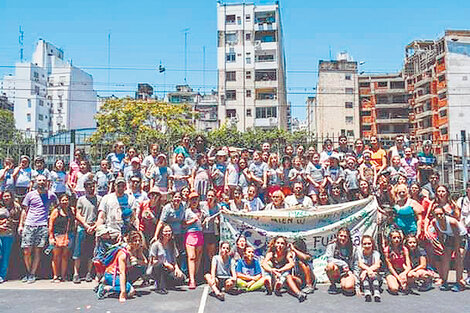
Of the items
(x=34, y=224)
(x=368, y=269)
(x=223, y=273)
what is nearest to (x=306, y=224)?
(x=368, y=269)

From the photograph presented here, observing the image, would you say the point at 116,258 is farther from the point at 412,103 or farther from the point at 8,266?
the point at 412,103

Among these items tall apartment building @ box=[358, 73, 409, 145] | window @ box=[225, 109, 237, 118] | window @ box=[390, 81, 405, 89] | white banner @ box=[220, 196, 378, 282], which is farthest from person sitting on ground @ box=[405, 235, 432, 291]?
window @ box=[390, 81, 405, 89]

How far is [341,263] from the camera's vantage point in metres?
7.36

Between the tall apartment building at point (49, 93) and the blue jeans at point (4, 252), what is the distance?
66230 millimetres

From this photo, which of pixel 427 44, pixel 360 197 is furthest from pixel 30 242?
pixel 427 44

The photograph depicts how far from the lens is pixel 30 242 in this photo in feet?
26.9

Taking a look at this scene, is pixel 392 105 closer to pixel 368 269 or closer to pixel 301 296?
pixel 368 269

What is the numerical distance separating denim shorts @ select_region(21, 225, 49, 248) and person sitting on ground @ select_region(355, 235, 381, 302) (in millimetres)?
5855

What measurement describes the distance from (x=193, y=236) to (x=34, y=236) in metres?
3.10

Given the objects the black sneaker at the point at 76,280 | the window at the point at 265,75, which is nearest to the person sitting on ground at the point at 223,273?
the black sneaker at the point at 76,280

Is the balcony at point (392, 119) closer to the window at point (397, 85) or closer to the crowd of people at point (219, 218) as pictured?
the window at point (397, 85)

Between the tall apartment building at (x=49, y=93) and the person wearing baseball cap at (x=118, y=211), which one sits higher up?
the tall apartment building at (x=49, y=93)

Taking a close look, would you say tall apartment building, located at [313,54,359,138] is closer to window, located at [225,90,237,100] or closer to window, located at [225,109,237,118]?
window, located at [225,90,237,100]

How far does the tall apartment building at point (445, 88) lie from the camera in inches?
2015
